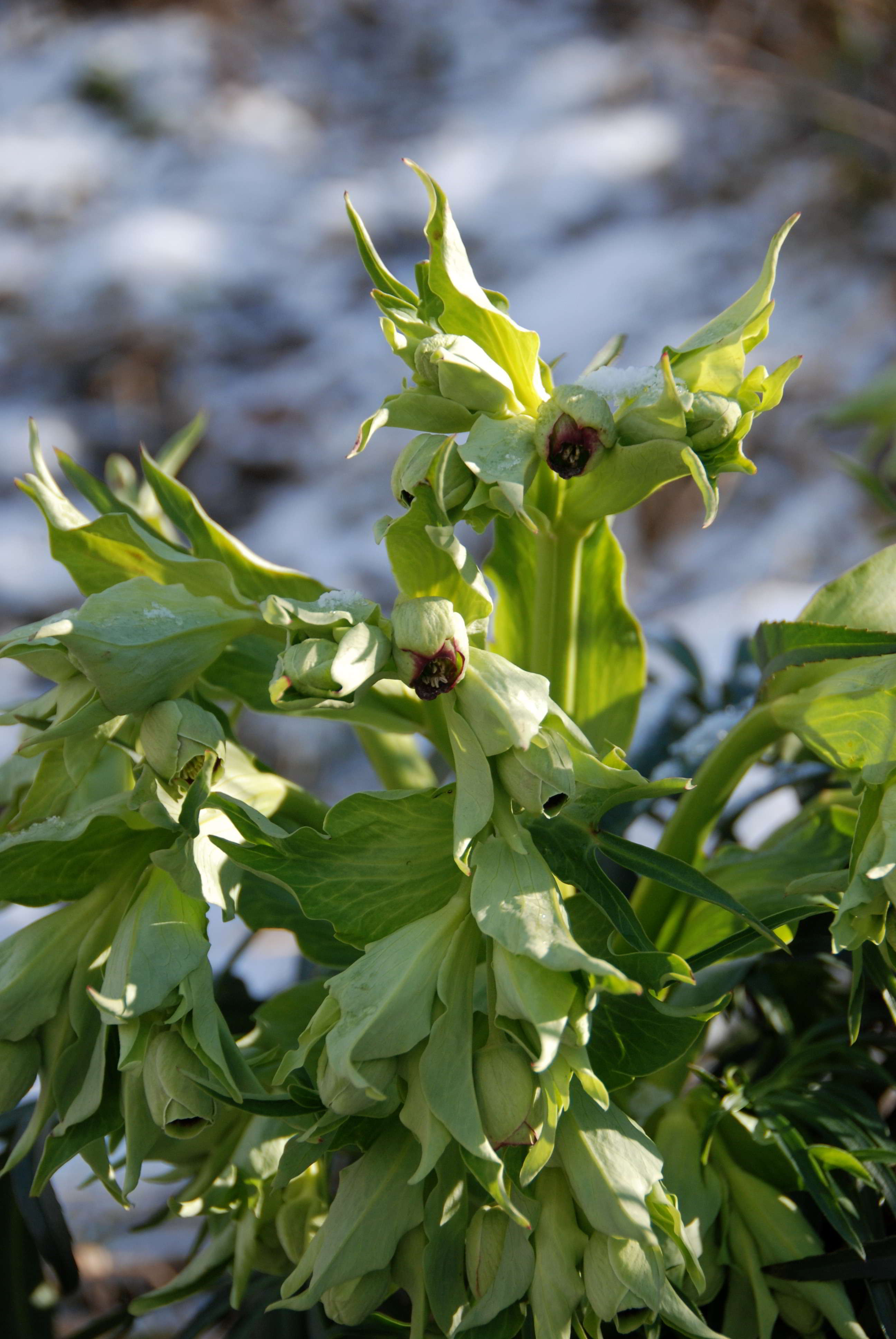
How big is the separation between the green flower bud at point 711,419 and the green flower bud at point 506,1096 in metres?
0.18

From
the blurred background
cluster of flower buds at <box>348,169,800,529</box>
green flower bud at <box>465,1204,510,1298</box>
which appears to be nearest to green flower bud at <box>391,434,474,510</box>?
cluster of flower buds at <box>348,169,800,529</box>

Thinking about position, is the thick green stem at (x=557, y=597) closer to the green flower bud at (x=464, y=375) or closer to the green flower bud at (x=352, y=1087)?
the green flower bud at (x=464, y=375)

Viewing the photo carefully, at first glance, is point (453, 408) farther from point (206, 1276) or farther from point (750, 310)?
point (206, 1276)

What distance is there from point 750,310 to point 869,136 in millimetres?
1487

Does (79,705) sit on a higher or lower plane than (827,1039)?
higher

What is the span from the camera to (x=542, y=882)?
0.29 meters

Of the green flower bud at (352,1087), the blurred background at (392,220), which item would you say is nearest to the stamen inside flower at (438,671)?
the green flower bud at (352,1087)

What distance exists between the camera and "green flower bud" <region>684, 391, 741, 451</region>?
311 mm

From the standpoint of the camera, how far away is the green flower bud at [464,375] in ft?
1.02

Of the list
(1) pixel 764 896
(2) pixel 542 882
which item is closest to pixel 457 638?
(2) pixel 542 882

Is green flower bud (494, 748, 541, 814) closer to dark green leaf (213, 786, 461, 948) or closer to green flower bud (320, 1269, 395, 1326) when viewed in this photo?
dark green leaf (213, 786, 461, 948)

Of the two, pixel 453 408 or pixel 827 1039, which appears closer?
pixel 453 408

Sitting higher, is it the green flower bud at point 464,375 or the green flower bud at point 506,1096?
the green flower bud at point 464,375

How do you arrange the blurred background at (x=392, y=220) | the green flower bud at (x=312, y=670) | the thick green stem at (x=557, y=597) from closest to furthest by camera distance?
the green flower bud at (x=312, y=670) → the thick green stem at (x=557, y=597) → the blurred background at (x=392, y=220)
